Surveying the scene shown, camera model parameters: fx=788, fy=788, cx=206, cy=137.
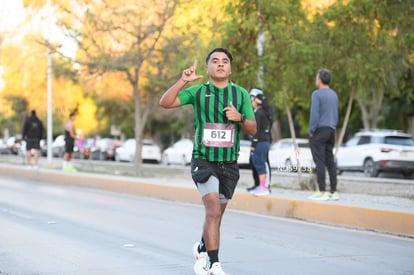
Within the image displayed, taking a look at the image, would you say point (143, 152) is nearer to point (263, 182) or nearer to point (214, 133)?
point (263, 182)

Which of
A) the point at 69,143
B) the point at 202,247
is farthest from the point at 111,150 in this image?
the point at 202,247

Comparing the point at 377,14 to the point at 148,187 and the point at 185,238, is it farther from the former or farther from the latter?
the point at 185,238

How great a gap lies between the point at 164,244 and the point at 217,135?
282cm

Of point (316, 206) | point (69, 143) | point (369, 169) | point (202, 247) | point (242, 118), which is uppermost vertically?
point (69, 143)

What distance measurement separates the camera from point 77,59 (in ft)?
75.2

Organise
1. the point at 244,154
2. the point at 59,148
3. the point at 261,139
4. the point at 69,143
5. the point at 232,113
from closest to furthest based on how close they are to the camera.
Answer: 1. the point at 232,113
2. the point at 261,139
3. the point at 69,143
4. the point at 244,154
5. the point at 59,148

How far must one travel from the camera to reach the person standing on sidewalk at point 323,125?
1279cm

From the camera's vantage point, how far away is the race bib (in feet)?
22.5

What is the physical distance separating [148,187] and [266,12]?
448cm

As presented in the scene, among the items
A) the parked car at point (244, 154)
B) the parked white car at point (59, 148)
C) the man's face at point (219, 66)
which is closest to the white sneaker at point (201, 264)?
the man's face at point (219, 66)

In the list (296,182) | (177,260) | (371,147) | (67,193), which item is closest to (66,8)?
(67,193)

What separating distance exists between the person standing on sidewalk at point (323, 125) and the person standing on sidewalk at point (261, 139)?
105 centimetres

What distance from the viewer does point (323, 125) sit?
12.9 meters

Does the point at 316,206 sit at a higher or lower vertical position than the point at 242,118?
lower
